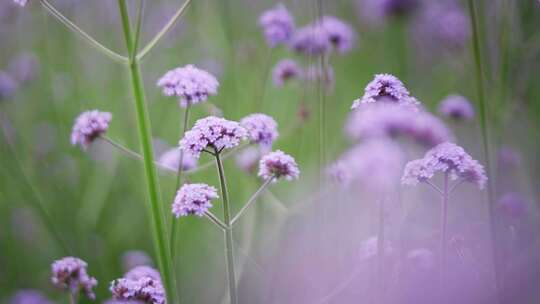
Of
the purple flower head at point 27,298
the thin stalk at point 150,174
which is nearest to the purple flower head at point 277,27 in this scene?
the thin stalk at point 150,174

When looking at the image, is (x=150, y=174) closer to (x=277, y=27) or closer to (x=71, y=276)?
(x=71, y=276)

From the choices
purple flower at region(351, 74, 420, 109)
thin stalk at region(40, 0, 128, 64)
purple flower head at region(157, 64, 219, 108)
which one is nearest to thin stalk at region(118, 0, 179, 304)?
thin stalk at region(40, 0, 128, 64)

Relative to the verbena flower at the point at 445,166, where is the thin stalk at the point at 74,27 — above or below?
above

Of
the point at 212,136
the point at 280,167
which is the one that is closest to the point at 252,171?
the point at 280,167

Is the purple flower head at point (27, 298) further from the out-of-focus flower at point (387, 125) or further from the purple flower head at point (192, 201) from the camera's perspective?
the out-of-focus flower at point (387, 125)

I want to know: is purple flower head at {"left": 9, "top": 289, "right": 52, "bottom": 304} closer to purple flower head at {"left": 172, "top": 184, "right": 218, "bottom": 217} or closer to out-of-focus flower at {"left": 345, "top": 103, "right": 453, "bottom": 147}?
purple flower head at {"left": 172, "top": 184, "right": 218, "bottom": 217}
